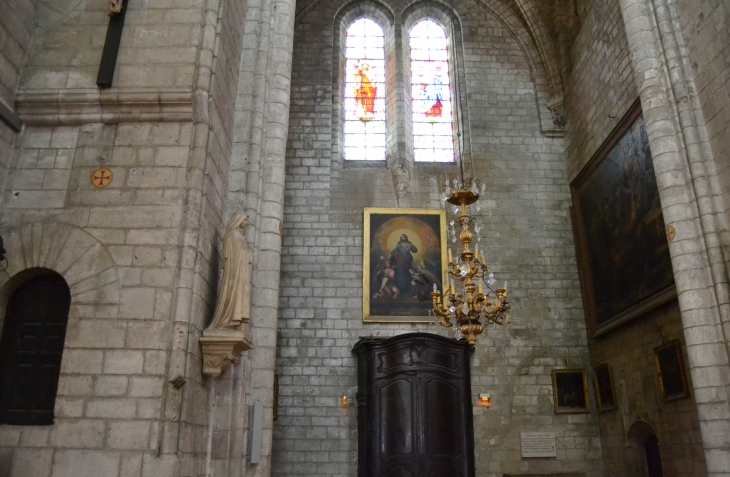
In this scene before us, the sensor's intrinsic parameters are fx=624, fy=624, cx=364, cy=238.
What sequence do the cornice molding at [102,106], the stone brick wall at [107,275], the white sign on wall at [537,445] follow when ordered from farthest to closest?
the white sign on wall at [537,445] < the cornice molding at [102,106] < the stone brick wall at [107,275]

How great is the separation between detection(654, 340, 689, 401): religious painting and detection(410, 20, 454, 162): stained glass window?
18.5 feet

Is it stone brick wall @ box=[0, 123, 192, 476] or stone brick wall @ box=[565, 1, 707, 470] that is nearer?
stone brick wall @ box=[0, 123, 192, 476]

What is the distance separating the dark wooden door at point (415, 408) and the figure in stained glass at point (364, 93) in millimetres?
4944

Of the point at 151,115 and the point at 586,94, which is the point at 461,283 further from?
the point at 151,115

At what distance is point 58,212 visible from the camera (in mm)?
5809

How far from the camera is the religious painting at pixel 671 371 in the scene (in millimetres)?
7984

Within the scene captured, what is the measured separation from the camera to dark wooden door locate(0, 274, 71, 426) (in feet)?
17.7

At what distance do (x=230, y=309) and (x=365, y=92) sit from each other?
8.31 meters

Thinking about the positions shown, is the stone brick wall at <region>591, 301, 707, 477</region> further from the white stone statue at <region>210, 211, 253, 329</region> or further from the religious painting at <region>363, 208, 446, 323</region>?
the white stone statue at <region>210, 211, 253, 329</region>

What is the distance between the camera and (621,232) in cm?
998

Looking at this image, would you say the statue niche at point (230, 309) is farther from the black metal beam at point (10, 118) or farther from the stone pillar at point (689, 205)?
the stone pillar at point (689, 205)

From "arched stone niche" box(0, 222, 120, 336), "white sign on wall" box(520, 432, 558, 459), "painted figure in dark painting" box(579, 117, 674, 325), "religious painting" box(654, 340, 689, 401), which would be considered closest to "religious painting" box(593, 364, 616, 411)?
"painted figure in dark painting" box(579, 117, 674, 325)

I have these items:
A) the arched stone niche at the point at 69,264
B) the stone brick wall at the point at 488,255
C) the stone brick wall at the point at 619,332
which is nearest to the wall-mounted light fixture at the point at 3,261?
the arched stone niche at the point at 69,264

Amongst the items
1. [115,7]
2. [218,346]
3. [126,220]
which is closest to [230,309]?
[218,346]
